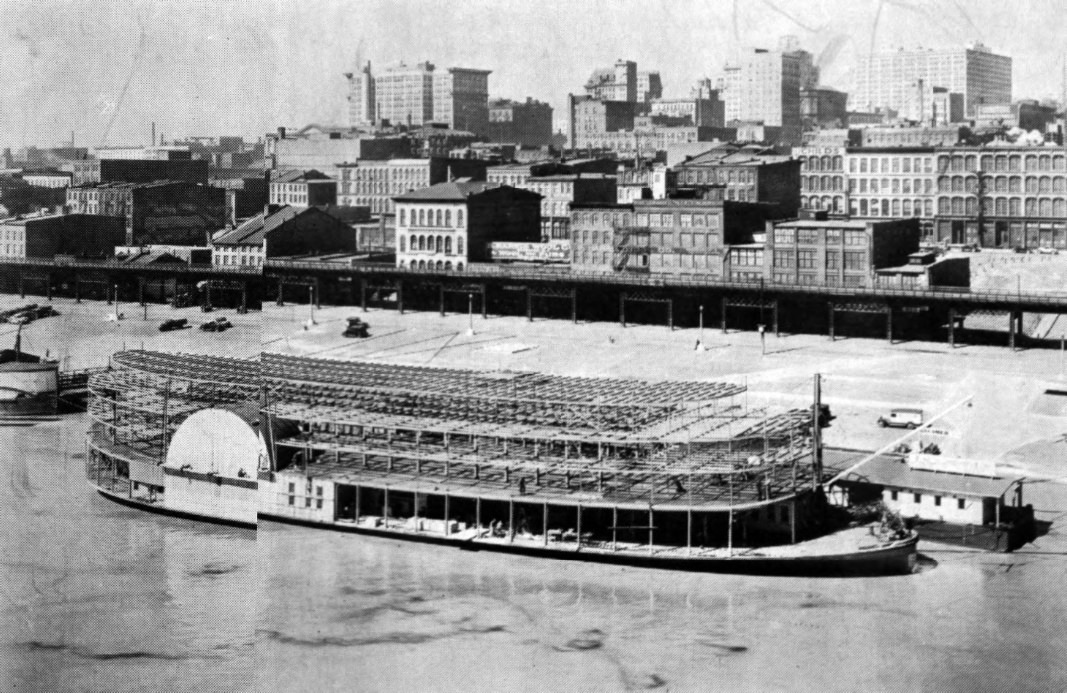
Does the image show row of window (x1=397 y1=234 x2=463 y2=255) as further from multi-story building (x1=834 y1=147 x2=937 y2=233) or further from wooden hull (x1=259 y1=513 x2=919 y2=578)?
wooden hull (x1=259 y1=513 x2=919 y2=578)

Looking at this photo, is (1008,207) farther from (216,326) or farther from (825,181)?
(216,326)

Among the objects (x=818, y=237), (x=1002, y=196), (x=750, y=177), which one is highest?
(x=750, y=177)

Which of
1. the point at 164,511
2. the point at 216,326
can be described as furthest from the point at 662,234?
the point at 164,511

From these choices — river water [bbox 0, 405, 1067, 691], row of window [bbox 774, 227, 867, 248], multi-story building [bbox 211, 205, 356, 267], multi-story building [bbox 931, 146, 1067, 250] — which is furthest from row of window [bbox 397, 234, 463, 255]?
river water [bbox 0, 405, 1067, 691]

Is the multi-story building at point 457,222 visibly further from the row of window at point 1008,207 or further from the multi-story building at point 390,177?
the row of window at point 1008,207

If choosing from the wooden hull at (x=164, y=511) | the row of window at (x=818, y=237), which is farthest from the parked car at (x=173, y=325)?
the row of window at (x=818, y=237)

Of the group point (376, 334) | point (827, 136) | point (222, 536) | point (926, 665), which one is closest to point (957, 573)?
point (926, 665)

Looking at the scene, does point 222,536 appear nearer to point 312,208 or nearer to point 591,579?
point 591,579
